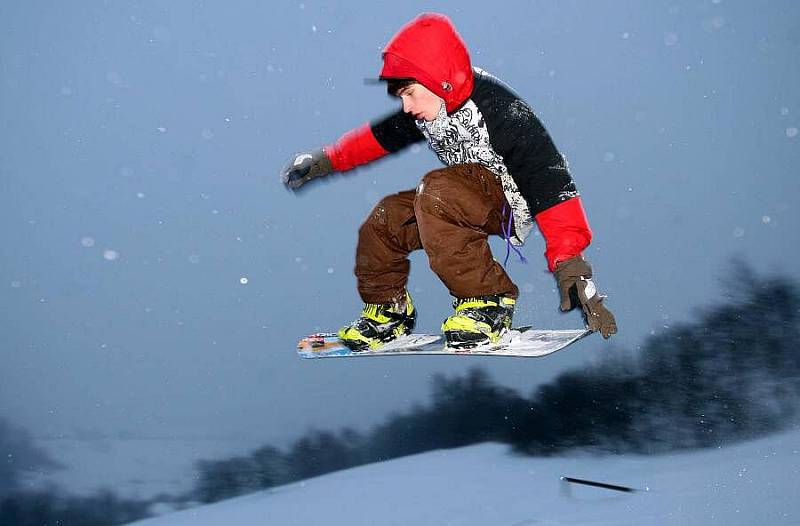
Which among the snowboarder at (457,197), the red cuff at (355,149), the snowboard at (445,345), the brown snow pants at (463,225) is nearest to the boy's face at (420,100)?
the snowboarder at (457,197)

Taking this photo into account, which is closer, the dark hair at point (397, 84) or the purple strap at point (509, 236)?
the dark hair at point (397, 84)

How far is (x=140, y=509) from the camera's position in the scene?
2547 mm

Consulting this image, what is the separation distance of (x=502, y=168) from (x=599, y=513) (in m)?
0.87

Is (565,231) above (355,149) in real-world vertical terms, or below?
below

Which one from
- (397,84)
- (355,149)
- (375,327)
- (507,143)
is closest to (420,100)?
(397,84)

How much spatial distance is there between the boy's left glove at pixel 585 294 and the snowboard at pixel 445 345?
9cm

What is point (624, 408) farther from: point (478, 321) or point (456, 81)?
point (456, 81)

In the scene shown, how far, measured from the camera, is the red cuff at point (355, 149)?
1910mm

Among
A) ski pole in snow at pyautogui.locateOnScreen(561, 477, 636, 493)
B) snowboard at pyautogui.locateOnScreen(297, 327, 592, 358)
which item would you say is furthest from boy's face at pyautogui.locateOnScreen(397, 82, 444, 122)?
ski pole in snow at pyautogui.locateOnScreen(561, 477, 636, 493)

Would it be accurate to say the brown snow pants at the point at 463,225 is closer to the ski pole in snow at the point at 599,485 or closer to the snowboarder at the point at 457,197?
the snowboarder at the point at 457,197

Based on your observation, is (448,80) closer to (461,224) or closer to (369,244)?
(461,224)

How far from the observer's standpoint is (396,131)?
189cm

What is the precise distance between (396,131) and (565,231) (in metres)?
0.53

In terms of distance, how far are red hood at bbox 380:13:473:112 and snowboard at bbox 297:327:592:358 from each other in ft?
1.83
